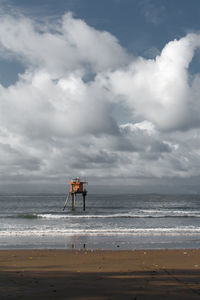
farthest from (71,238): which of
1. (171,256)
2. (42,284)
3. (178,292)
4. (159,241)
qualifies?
(178,292)

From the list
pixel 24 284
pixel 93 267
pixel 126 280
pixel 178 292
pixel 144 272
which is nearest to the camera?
pixel 178 292

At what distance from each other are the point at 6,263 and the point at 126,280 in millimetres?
5579

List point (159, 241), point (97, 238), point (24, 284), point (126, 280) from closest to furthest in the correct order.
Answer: point (24, 284) < point (126, 280) < point (159, 241) < point (97, 238)

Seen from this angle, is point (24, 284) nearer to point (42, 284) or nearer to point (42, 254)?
point (42, 284)

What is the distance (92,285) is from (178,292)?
2338mm

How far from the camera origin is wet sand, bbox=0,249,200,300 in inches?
300

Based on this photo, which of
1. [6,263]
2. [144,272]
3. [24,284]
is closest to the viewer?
[24,284]

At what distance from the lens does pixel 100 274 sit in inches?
393

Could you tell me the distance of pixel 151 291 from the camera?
25.6 ft

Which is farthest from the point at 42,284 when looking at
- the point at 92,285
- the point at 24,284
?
the point at 92,285

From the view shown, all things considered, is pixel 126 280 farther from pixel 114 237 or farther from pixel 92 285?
pixel 114 237

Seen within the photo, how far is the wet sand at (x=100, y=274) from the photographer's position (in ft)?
25.0

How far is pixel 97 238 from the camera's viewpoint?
20.6m

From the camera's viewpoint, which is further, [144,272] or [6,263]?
[6,263]
